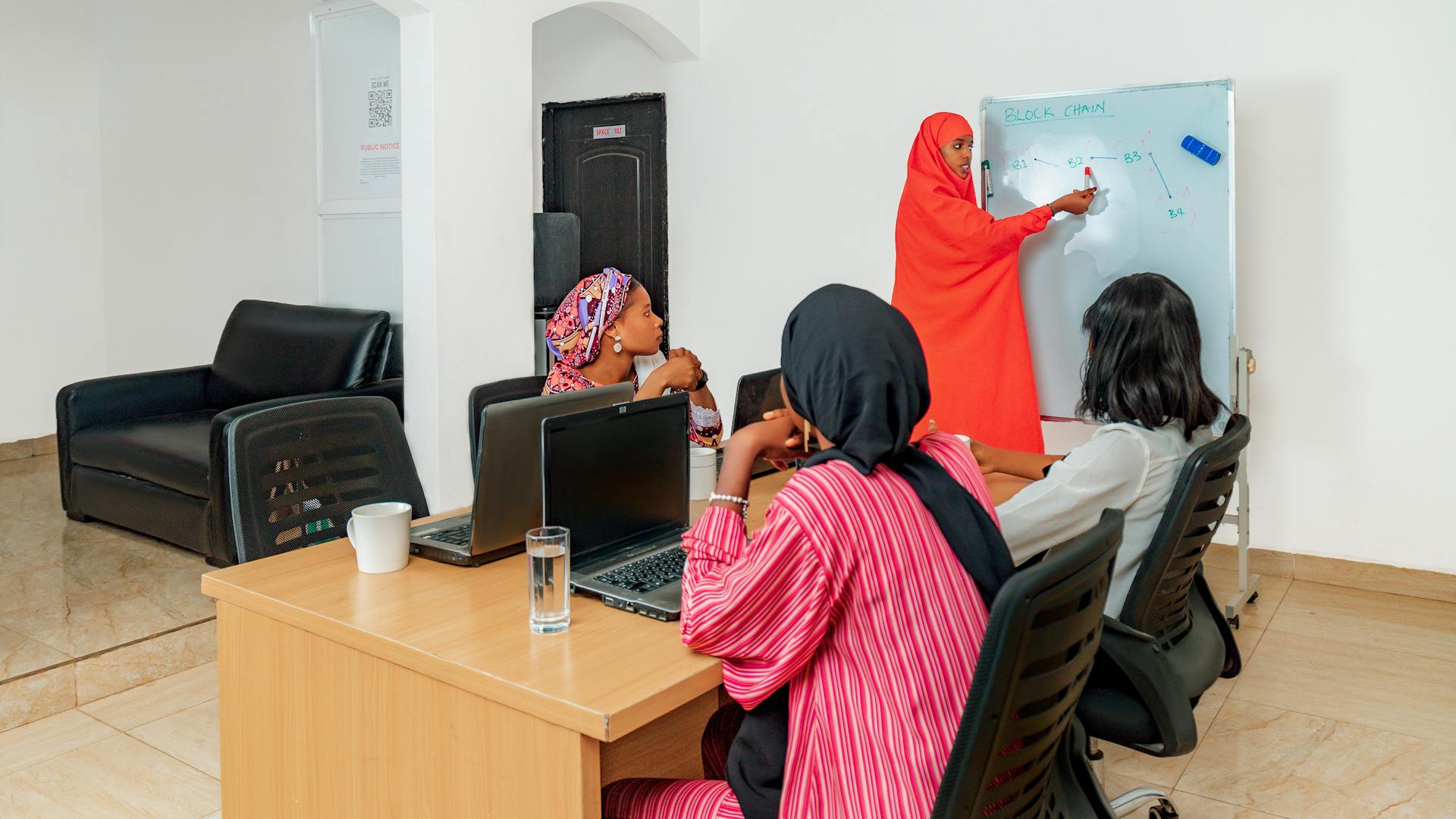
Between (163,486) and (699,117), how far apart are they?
9.67 ft

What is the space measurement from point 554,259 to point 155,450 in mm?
1912

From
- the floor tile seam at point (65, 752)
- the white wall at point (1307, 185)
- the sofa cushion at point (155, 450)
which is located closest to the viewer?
the floor tile seam at point (65, 752)

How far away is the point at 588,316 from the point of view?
3.13m

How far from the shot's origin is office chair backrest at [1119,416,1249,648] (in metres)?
1.77

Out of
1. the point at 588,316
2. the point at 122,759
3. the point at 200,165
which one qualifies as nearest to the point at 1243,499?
the point at 588,316

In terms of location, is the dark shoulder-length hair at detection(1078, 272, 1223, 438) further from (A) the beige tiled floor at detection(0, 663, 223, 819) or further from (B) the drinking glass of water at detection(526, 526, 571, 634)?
(A) the beige tiled floor at detection(0, 663, 223, 819)

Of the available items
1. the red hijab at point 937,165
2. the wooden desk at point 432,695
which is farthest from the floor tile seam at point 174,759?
the red hijab at point 937,165

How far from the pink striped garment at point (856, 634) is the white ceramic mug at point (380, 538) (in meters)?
0.77

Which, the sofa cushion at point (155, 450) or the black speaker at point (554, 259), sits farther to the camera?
the black speaker at point (554, 259)

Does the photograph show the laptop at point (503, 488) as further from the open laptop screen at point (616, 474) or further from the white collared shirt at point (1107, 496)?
the white collared shirt at point (1107, 496)

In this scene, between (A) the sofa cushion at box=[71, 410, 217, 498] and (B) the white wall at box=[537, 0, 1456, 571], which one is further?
(A) the sofa cushion at box=[71, 410, 217, 498]

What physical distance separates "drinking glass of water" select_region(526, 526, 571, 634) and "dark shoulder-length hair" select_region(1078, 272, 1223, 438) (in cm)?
110

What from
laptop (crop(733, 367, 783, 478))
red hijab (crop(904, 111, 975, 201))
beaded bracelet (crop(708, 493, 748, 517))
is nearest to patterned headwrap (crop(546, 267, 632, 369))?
laptop (crop(733, 367, 783, 478))

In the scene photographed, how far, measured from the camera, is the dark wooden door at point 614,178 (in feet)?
18.4
